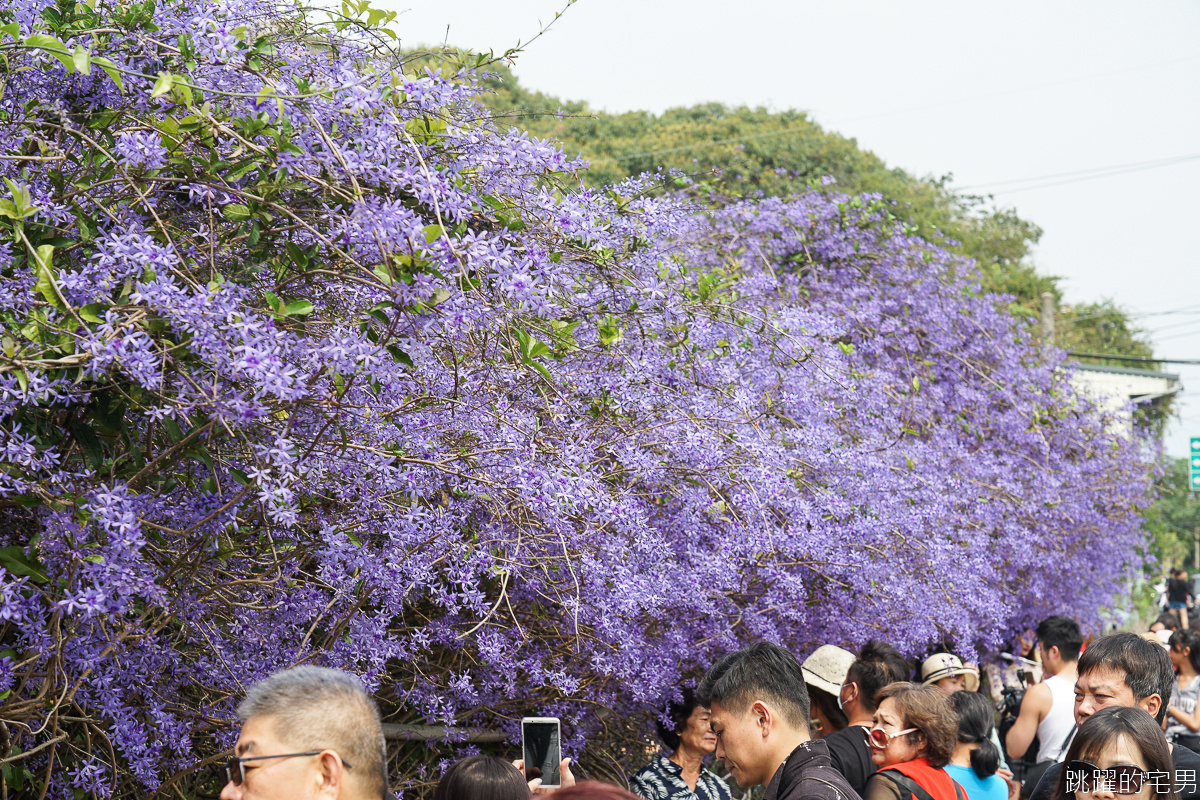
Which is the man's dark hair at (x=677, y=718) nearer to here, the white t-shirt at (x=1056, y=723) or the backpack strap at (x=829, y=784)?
the backpack strap at (x=829, y=784)

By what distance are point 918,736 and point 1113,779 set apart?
747mm

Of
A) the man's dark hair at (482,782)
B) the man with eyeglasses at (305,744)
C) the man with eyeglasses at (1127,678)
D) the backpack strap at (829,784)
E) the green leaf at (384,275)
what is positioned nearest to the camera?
the man with eyeglasses at (305,744)

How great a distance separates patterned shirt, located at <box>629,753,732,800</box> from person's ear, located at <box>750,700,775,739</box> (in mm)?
1118

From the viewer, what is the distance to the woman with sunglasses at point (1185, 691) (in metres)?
5.21

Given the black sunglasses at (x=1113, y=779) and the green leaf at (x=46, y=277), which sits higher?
the green leaf at (x=46, y=277)

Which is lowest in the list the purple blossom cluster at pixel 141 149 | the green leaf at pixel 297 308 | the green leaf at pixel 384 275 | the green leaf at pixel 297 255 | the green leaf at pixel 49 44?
the green leaf at pixel 297 308

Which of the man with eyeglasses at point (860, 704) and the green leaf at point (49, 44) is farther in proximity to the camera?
the man with eyeglasses at point (860, 704)

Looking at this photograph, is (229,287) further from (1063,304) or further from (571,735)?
(1063,304)

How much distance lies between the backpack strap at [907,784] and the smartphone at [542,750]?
1011 millimetres

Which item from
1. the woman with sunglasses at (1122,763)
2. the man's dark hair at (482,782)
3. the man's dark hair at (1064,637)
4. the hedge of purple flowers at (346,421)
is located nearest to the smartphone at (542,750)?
the man's dark hair at (482,782)

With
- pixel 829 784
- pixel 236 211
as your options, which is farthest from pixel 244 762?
pixel 829 784

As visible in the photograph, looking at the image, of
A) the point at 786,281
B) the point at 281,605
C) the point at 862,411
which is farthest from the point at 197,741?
the point at 786,281

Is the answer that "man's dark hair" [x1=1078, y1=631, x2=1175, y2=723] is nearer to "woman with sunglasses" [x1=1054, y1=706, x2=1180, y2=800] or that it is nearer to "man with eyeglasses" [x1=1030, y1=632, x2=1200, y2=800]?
"man with eyeglasses" [x1=1030, y1=632, x2=1200, y2=800]

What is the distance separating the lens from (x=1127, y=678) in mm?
3506
